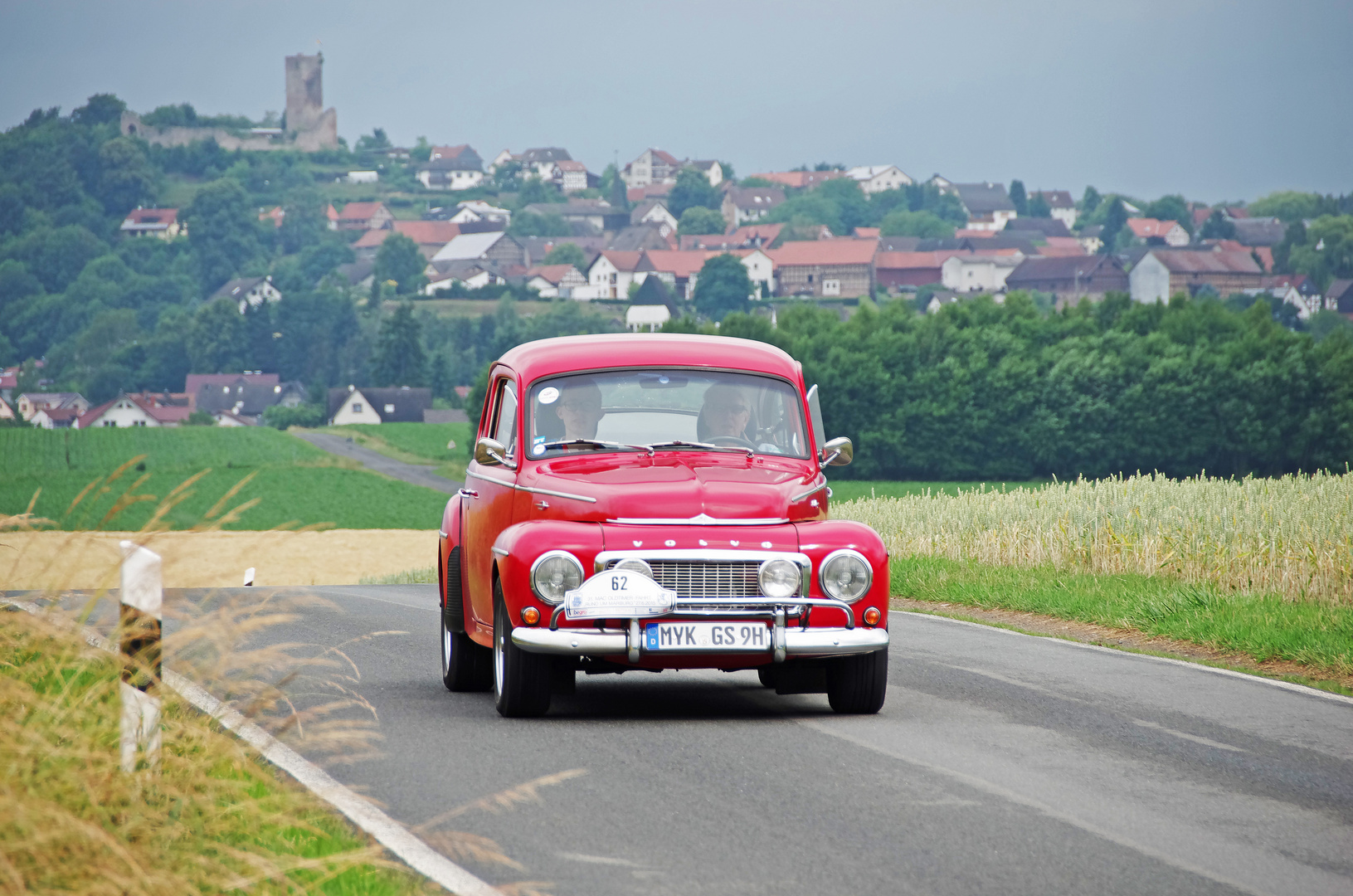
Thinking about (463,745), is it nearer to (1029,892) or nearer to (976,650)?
(1029,892)

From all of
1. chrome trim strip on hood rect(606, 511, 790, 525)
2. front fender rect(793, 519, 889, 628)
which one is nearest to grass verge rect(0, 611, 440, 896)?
chrome trim strip on hood rect(606, 511, 790, 525)

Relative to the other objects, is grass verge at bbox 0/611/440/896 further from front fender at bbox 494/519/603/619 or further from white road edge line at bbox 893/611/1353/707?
white road edge line at bbox 893/611/1353/707

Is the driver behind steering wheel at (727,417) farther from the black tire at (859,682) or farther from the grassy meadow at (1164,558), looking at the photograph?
the grassy meadow at (1164,558)

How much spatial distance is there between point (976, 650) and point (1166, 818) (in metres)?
6.16

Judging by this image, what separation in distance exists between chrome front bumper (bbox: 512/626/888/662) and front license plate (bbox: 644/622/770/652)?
6 cm

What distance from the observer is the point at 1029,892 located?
18.5 feet

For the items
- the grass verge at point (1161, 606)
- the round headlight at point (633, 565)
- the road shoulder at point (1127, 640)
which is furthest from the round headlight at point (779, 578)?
the grass verge at point (1161, 606)

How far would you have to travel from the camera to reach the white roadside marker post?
6.12 meters

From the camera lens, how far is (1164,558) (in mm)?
17781

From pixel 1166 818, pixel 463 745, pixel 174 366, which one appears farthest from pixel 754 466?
pixel 174 366

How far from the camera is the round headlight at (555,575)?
8758 millimetres

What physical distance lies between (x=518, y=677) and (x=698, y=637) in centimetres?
101

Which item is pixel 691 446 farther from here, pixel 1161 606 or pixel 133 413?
pixel 133 413

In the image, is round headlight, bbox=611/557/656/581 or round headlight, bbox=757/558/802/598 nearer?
round headlight, bbox=611/557/656/581
